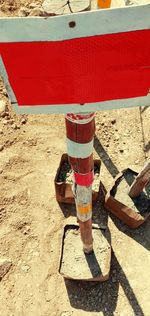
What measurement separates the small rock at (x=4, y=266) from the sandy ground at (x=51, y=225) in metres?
0.04

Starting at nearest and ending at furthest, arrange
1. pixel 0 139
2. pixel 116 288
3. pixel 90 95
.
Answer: pixel 90 95
pixel 116 288
pixel 0 139

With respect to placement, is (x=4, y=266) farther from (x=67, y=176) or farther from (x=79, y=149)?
(x=79, y=149)

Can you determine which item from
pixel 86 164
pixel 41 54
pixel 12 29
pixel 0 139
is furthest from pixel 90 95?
pixel 0 139

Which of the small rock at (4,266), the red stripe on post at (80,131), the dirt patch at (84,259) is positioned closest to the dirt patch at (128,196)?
the dirt patch at (84,259)

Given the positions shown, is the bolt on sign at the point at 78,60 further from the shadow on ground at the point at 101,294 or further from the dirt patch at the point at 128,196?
the shadow on ground at the point at 101,294

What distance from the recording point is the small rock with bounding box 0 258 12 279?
154 inches

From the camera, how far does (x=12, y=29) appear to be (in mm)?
1500

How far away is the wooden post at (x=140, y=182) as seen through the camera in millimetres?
3673

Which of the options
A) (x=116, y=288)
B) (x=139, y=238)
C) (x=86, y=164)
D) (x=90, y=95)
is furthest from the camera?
(x=139, y=238)

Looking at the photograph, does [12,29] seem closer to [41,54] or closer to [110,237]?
[41,54]

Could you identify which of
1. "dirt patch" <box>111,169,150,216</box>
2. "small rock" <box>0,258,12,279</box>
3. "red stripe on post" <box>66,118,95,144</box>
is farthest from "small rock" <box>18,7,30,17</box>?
"red stripe on post" <box>66,118,95,144</box>

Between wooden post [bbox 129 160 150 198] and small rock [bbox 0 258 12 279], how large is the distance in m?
1.50

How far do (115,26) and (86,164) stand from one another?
3.71 feet

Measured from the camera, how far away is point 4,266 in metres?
3.92
